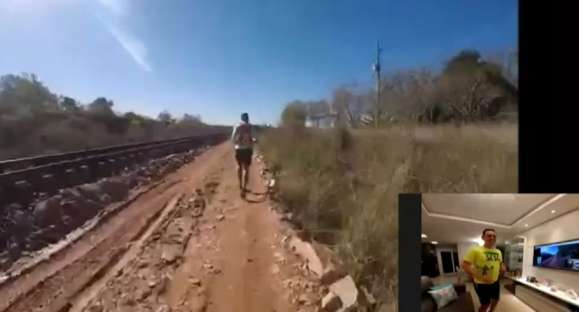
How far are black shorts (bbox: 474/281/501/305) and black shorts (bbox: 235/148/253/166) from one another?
2.72 feet

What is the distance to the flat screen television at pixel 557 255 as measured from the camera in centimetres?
148

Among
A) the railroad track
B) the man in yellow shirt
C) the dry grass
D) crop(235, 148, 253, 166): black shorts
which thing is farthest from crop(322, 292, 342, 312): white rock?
the railroad track

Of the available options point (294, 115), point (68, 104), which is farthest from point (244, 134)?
point (68, 104)

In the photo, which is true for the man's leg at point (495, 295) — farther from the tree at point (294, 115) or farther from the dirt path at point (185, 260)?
the tree at point (294, 115)

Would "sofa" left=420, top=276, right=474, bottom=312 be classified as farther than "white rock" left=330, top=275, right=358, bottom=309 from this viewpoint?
No

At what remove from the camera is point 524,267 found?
152 centimetres

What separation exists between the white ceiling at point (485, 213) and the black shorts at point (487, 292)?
0.44ft

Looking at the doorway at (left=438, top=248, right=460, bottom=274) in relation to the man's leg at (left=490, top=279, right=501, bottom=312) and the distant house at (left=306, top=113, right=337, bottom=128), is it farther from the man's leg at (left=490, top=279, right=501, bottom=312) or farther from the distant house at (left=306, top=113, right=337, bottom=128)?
the distant house at (left=306, top=113, right=337, bottom=128)

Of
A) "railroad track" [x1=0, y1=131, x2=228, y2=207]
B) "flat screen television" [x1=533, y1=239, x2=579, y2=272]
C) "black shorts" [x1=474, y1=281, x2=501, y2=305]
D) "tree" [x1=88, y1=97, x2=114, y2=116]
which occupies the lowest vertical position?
"black shorts" [x1=474, y1=281, x2=501, y2=305]

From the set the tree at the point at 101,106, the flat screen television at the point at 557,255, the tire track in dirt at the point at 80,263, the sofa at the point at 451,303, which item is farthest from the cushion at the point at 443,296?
the tree at the point at 101,106

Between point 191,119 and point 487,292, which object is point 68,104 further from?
point 487,292

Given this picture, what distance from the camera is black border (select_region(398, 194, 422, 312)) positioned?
1.55m

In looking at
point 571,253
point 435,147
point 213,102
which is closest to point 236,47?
point 213,102

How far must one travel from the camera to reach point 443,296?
153 cm
